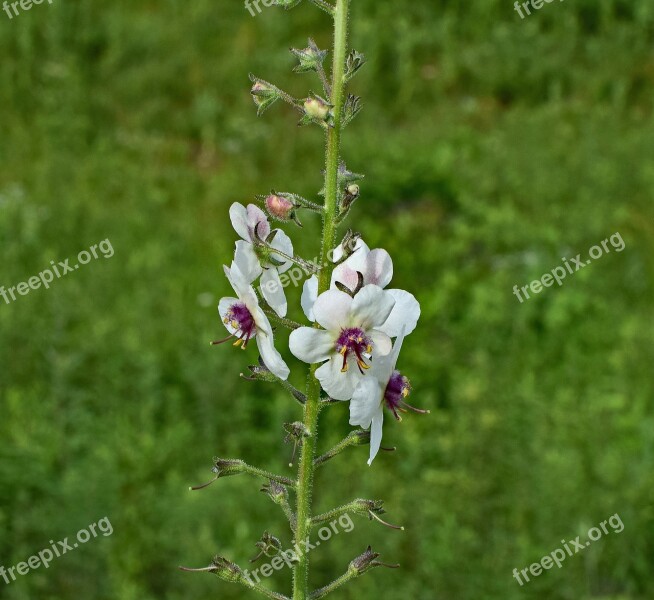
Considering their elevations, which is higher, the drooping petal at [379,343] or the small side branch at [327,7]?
the small side branch at [327,7]

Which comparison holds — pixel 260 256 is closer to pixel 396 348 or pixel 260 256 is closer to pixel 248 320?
pixel 248 320

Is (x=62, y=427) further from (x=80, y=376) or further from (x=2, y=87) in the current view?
(x=2, y=87)

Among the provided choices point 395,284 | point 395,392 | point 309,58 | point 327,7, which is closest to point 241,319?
point 395,392

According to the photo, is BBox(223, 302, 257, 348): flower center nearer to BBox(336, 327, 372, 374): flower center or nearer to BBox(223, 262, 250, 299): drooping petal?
BBox(223, 262, 250, 299): drooping petal

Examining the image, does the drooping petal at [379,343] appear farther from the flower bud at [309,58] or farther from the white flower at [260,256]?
the flower bud at [309,58]

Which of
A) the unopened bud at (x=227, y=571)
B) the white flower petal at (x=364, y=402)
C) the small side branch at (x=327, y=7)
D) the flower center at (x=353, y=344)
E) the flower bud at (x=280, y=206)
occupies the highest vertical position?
the small side branch at (x=327, y=7)

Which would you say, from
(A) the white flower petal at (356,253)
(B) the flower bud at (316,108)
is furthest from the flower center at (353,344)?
(B) the flower bud at (316,108)

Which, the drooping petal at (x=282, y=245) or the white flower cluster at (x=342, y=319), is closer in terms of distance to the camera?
the white flower cluster at (x=342, y=319)
